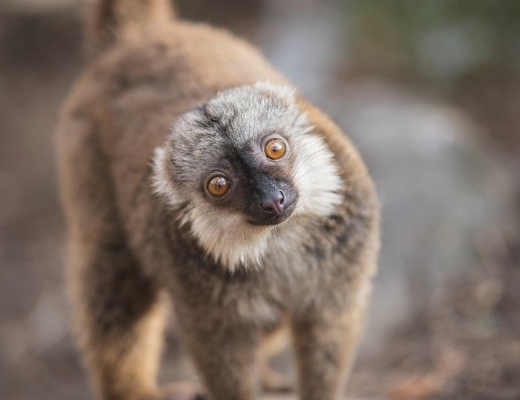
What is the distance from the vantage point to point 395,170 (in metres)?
7.66

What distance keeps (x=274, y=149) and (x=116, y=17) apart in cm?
242

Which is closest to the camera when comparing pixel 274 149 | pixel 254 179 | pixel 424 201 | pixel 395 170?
pixel 254 179

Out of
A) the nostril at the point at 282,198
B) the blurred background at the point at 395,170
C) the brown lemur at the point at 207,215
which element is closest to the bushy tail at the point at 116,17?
the brown lemur at the point at 207,215

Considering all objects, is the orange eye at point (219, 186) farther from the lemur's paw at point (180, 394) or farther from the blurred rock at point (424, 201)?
the blurred rock at point (424, 201)

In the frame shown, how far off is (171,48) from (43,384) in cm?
447

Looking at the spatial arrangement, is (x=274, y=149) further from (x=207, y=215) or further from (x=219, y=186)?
Answer: (x=207, y=215)

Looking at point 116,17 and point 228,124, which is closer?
point 228,124

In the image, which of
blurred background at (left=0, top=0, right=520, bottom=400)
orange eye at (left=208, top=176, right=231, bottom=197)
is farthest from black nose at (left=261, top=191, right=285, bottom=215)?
blurred background at (left=0, top=0, right=520, bottom=400)

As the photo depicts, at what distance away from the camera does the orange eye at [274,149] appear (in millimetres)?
3795

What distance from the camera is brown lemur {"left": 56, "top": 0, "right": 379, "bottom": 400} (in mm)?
3873

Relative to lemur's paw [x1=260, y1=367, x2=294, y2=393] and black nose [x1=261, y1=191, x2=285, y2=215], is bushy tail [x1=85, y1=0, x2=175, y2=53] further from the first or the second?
lemur's paw [x1=260, y1=367, x2=294, y2=393]

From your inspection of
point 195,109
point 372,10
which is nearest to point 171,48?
point 195,109

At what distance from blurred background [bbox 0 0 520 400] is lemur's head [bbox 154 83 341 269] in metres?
1.13

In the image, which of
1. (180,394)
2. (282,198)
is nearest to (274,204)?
(282,198)
